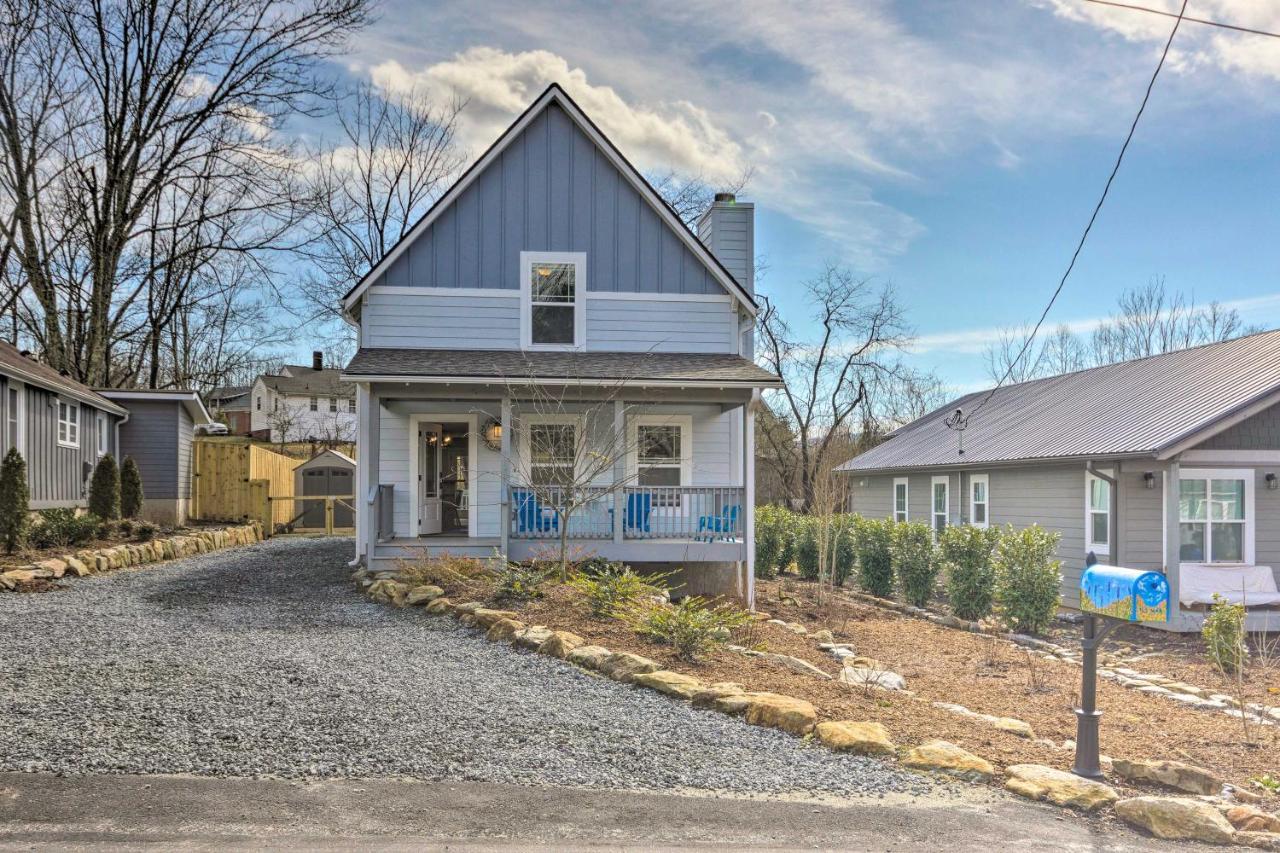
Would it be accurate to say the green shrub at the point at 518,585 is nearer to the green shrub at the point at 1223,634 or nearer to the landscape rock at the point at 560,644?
the landscape rock at the point at 560,644

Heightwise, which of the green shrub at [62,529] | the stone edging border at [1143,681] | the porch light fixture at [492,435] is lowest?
the stone edging border at [1143,681]

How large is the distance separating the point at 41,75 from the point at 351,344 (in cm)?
1482

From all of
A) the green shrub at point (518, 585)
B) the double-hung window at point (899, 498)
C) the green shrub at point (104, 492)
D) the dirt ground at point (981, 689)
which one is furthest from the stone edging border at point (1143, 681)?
the green shrub at point (104, 492)

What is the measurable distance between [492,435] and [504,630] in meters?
6.37

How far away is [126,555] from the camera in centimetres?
1487

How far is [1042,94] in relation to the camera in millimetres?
13000

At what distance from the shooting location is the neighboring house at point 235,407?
6120 centimetres

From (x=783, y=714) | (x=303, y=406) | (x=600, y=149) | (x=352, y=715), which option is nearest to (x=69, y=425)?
(x=600, y=149)

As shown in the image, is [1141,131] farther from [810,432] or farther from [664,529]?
[810,432]

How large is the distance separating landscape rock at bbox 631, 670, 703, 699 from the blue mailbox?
2.88m

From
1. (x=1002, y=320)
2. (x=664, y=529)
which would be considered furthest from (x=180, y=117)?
(x=1002, y=320)

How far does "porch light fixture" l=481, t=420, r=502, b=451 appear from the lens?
14.9 meters

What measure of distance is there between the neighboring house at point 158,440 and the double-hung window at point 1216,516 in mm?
21139

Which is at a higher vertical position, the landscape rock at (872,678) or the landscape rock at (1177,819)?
the landscape rock at (1177,819)
